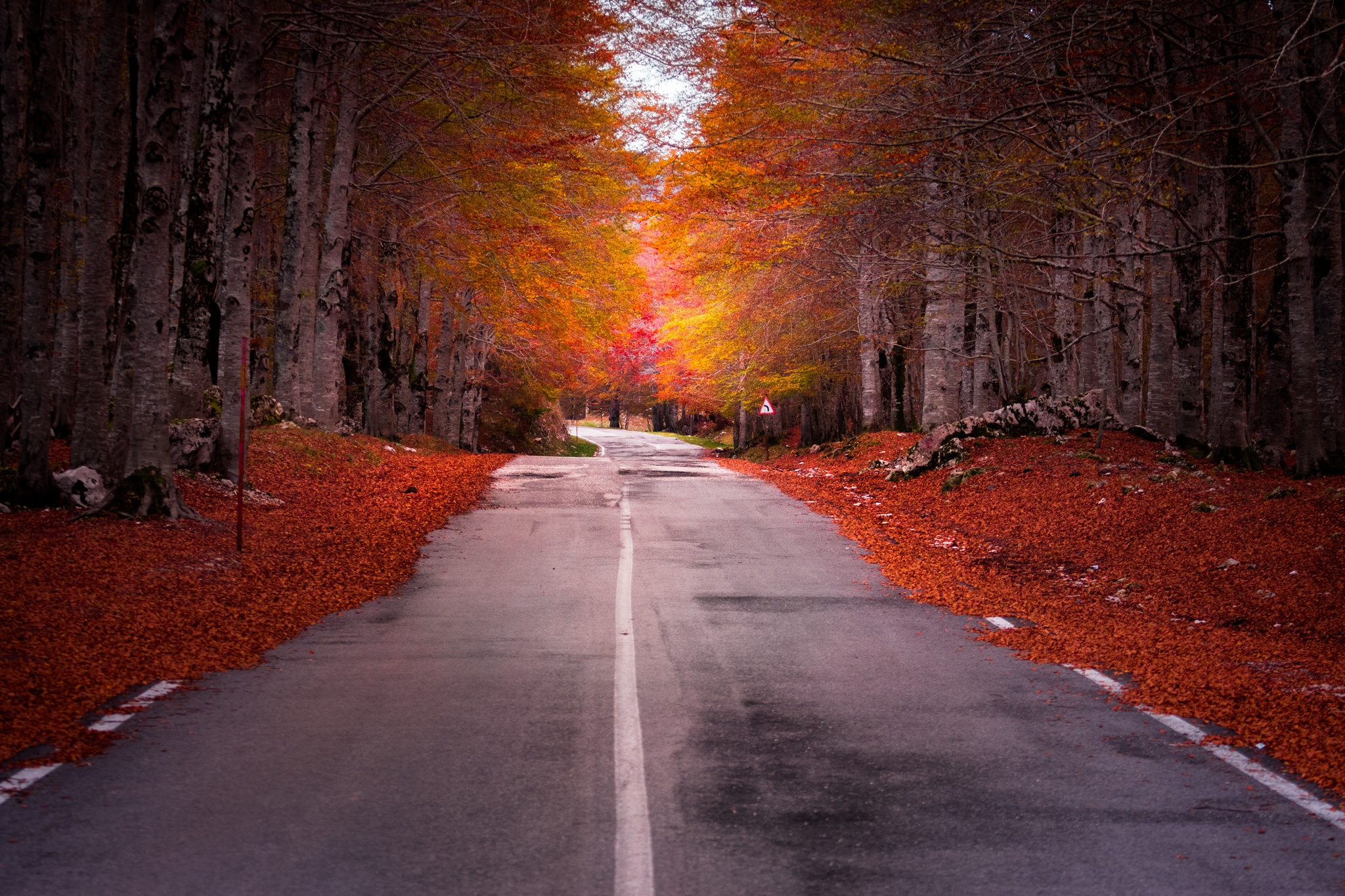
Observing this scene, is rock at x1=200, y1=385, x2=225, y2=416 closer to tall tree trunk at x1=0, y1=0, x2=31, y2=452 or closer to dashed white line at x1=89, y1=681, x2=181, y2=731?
tall tree trunk at x1=0, y1=0, x2=31, y2=452

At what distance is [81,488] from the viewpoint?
12.7 metres

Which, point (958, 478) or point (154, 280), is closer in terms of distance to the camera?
point (154, 280)

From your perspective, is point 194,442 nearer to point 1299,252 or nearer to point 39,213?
point 39,213

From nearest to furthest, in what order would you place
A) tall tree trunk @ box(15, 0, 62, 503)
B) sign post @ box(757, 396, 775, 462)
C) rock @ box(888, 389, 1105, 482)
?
tall tree trunk @ box(15, 0, 62, 503)
rock @ box(888, 389, 1105, 482)
sign post @ box(757, 396, 775, 462)

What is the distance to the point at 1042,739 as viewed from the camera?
18.5 ft

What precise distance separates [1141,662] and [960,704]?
6.18 ft

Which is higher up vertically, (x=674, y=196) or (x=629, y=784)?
(x=674, y=196)

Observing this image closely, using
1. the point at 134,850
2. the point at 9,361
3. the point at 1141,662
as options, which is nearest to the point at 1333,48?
the point at 1141,662

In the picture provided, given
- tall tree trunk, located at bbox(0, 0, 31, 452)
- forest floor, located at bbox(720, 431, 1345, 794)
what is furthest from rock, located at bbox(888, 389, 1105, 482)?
tall tree trunk, located at bbox(0, 0, 31, 452)

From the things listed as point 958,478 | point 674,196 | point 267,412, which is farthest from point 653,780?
point 674,196

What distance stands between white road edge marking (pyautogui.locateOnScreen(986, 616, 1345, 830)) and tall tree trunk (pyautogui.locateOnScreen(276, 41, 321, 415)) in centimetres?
1704

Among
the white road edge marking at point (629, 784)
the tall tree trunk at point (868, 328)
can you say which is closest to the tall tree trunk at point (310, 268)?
the tall tree trunk at point (868, 328)

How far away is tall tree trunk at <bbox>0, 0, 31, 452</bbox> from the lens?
11797mm

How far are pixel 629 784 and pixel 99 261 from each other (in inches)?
447
